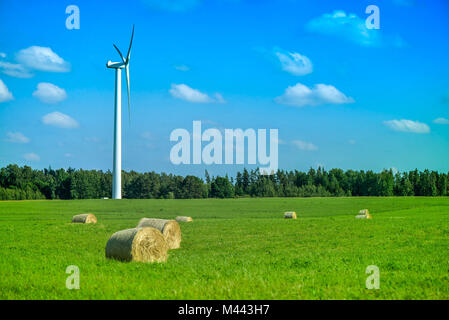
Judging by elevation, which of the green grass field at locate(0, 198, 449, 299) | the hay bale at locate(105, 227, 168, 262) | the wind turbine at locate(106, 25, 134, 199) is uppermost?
the wind turbine at locate(106, 25, 134, 199)

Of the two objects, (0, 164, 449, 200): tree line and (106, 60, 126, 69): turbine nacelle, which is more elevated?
(106, 60, 126, 69): turbine nacelle

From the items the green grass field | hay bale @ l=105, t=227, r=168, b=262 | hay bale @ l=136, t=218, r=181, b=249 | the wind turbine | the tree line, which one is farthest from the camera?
the tree line

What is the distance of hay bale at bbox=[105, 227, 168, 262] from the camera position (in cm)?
1606

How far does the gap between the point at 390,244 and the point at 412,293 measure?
10.2 meters

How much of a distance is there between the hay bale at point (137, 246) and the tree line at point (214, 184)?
92.7 m

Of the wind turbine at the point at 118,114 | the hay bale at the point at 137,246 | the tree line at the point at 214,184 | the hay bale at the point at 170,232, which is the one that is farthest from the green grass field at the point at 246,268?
the tree line at the point at 214,184

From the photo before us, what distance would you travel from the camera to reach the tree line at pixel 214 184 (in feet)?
356

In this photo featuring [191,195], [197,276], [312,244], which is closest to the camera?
[197,276]

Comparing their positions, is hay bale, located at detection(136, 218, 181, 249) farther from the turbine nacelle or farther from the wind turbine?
the turbine nacelle

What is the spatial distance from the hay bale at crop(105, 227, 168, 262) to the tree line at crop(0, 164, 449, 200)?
92.7 meters

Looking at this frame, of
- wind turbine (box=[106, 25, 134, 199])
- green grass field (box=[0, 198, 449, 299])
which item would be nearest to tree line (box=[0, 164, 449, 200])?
wind turbine (box=[106, 25, 134, 199])
